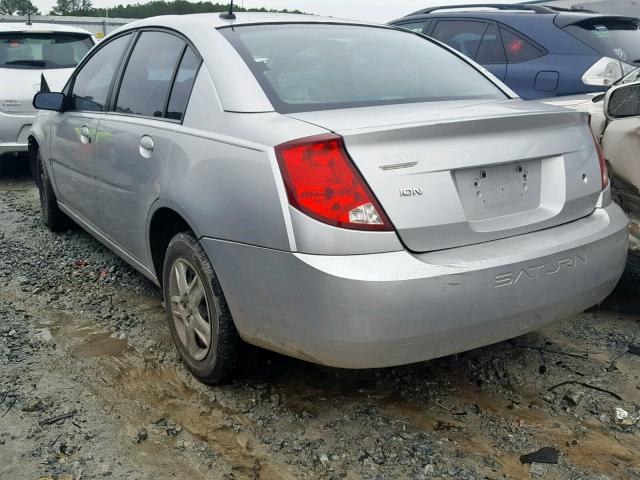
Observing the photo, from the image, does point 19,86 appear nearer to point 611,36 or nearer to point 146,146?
point 146,146

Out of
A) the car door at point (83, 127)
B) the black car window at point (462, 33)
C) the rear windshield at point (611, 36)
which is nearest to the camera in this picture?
the car door at point (83, 127)

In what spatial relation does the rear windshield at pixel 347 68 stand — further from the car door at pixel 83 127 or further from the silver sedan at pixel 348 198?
the car door at pixel 83 127

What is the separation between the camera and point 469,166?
7.51ft

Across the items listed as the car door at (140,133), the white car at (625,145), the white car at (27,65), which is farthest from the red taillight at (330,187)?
the white car at (27,65)

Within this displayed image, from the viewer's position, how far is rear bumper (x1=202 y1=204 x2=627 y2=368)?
211 centimetres

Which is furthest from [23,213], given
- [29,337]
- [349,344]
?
[349,344]

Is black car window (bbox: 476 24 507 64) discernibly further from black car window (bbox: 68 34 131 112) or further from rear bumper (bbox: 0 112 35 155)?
rear bumper (bbox: 0 112 35 155)

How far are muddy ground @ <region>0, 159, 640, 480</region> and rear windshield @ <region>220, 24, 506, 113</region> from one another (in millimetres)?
1149

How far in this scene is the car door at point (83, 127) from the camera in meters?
3.77

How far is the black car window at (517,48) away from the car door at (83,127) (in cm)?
342

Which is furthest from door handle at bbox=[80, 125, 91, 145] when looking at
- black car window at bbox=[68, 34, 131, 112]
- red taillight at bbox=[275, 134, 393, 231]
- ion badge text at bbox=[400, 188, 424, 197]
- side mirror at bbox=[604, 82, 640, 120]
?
side mirror at bbox=[604, 82, 640, 120]

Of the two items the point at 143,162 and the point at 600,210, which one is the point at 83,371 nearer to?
the point at 143,162

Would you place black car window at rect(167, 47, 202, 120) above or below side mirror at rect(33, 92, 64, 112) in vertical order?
above

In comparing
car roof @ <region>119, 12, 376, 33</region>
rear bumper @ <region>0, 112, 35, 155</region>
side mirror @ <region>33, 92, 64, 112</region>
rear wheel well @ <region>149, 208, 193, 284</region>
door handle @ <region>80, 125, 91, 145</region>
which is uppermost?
car roof @ <region>119, 12, 376, 33</region>
